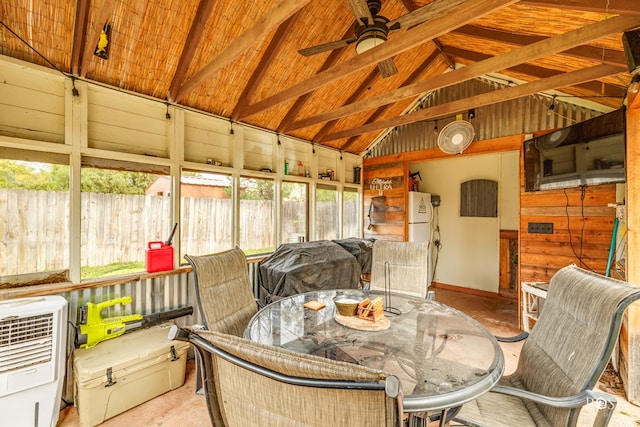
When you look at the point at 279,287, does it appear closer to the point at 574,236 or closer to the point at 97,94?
the point at 97,94

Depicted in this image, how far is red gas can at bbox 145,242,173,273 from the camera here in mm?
2773

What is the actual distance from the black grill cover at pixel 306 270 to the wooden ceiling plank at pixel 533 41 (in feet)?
9.63

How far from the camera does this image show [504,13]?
242 centimetres

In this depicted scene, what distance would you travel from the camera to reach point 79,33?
87.2 inches

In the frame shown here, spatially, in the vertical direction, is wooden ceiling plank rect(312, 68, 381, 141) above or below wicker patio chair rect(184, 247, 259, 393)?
above

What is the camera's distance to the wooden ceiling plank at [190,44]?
2424mm

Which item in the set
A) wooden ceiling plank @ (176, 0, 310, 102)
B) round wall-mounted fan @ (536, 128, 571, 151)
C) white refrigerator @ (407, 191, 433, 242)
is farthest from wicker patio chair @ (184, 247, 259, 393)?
round wall-mounted fan @ (536, 128, 571, 151)

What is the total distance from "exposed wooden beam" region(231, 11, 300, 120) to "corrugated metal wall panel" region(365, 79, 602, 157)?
9.88 ft

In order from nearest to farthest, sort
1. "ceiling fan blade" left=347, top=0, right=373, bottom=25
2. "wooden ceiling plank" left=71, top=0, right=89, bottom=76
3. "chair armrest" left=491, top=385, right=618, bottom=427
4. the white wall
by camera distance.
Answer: "chair armrest" left=491, top=385, right=618, bottom=427
"ceiling fan blade" left=347, top=0, right=373, bottom=25
"wooden ceiling plank" left=71, top=0, right=89, bottom=76
the white wall

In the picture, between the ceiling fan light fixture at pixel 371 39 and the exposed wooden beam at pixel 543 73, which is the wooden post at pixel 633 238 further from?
the ceiling fan light fixture at pixel 371 39

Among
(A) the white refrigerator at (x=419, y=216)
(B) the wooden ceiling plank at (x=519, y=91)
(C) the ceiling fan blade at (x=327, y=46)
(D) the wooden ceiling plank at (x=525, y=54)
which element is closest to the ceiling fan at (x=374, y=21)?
(C) the ceiling fan blade at (x=327, y=46)

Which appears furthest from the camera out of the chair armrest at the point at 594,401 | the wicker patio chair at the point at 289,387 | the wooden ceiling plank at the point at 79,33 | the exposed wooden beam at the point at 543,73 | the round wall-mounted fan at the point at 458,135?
the round wall-mounted fan at the point at 458,135

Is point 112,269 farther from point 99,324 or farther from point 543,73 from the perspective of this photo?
point 543,73

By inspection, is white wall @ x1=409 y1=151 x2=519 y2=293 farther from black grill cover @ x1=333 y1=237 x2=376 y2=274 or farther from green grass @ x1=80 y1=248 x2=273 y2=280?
green grass @ x1=80 y1=248 x2=273 y2=280
